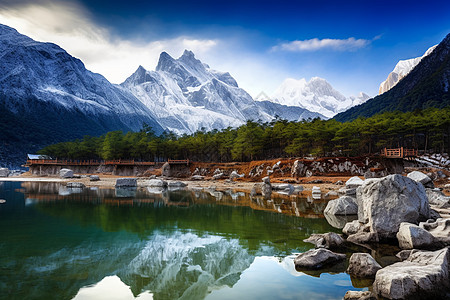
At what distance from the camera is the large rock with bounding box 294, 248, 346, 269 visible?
1043 centimetres

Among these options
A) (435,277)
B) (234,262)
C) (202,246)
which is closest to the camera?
(435,277)

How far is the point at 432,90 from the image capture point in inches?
5027

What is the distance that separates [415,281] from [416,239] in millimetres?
5261

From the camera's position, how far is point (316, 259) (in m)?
10.5

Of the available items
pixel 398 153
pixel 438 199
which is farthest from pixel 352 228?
pixel 398 153

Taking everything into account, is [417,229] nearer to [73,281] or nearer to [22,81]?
[73,281]

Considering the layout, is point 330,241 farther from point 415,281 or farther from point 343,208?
point 343,208

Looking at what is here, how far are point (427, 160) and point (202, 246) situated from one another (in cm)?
5760

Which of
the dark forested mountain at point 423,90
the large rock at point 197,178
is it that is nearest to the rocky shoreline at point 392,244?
the large rock at point 197,178

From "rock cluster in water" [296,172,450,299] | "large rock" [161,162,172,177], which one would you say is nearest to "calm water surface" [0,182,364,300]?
"rock cluster in water" [296,172,450,299]

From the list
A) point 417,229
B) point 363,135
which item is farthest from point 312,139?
point 417,229

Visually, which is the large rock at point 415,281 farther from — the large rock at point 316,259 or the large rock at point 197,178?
the large rock at point 197,178

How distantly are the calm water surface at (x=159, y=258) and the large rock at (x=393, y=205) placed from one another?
3701 mm

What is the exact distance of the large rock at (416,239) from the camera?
11547 millimetres
